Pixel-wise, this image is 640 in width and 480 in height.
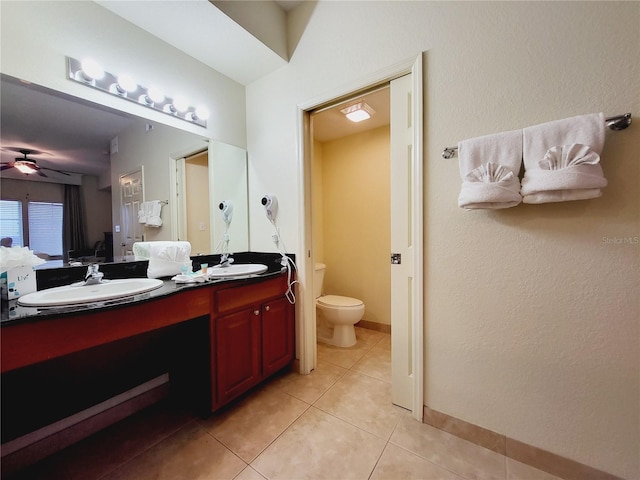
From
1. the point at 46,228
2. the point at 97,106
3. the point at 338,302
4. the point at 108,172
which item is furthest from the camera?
the point at 338,302

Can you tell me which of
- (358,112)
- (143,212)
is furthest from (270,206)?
(358,112)

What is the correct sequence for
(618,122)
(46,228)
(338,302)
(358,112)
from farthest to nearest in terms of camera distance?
(338,302)
(358,112)
(46,228)
(618,122)

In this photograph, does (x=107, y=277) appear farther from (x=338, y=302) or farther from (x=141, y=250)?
(x=338, y=302)

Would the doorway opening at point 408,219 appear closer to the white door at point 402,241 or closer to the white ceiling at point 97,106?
the white door at point 402,241

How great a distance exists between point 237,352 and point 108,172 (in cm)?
134

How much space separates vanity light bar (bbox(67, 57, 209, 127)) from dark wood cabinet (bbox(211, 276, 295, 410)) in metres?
1.30

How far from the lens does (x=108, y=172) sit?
4.88ft

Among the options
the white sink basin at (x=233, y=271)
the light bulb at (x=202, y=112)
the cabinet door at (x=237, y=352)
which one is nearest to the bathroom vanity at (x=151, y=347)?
the cabinet door at (x=237, y=352)

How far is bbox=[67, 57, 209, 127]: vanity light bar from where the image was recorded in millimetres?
1310

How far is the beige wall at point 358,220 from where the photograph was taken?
2658 mm

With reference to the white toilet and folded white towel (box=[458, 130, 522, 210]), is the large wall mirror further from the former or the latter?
folded white towel (box=[458, 130, 522, 210])

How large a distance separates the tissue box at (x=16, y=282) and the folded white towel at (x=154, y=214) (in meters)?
0.65

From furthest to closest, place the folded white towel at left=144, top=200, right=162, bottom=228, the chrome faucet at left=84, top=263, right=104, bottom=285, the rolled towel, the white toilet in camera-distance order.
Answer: the white toilet
the folded white towel at left=144, top=200, right=162, bottom=228
the rolled towel
the chrome faucet at left=84, top=263, right=104, bottom=285

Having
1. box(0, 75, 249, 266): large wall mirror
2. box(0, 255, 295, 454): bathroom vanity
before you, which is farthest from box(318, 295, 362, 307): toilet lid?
box(0, 75, 249, 266): large wall mirror
